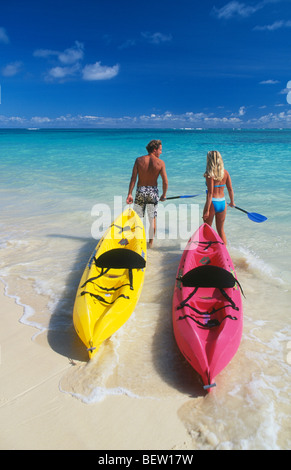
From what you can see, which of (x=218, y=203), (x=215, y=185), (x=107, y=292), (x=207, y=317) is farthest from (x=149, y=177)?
(x=207, y=317)

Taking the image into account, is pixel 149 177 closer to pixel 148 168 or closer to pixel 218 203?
pixel 148 168

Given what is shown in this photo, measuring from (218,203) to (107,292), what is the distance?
98.7 inches

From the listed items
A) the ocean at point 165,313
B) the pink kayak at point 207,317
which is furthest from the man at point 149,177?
the pink kayak at point 207,317

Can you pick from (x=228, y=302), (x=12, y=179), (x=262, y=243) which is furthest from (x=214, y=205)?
(x=12, y=179)

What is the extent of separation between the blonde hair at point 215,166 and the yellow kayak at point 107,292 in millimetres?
1510

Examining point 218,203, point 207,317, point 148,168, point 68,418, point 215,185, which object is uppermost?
point 148,168

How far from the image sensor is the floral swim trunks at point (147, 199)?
5.38 m

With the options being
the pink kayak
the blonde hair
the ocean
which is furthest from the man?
the pink kayak

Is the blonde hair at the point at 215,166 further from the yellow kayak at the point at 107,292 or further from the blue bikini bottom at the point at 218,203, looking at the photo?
the yellow kayak at the point at 107,292

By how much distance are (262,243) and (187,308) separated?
3423mm

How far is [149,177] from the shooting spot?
5.31 metres

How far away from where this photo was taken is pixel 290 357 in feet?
10.1

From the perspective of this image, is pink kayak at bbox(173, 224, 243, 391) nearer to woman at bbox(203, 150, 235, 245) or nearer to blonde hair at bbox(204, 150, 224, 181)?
woman at bbox(203, 150, 235, 245)
